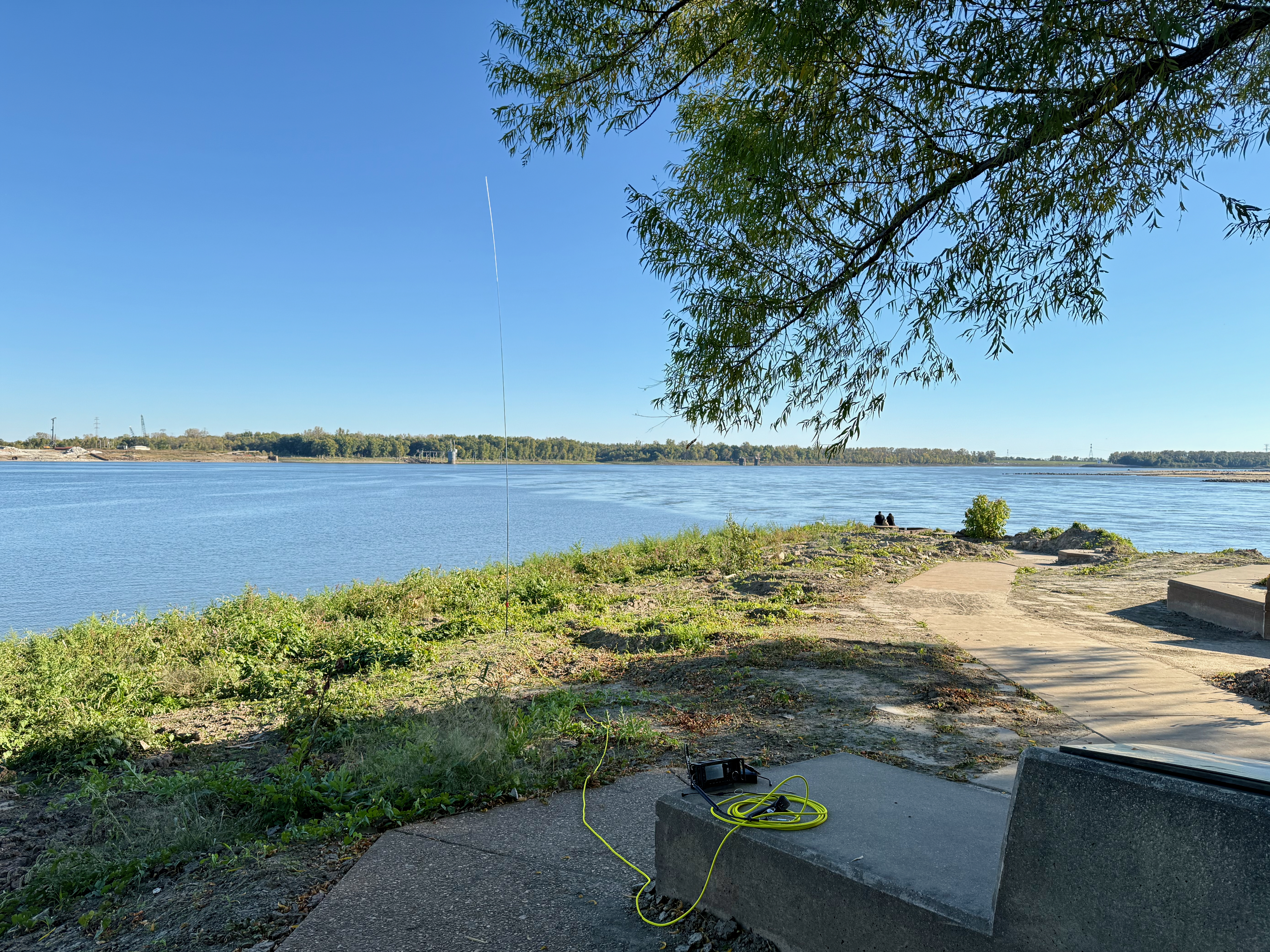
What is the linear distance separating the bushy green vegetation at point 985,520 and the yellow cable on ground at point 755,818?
2093 cm

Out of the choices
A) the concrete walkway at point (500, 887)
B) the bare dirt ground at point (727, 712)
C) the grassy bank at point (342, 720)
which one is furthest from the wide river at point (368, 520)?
the concrete walkway at point (500, 887)

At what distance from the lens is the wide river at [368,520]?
20500 mm

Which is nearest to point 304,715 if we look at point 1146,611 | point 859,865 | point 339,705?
point 339,705

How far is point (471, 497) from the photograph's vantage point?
62.9 m

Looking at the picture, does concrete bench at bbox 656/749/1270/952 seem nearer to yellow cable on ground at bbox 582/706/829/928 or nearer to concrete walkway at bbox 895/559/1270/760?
yellow cable on ground at bbox 582/706/829/928

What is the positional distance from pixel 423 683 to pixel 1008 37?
6915mm

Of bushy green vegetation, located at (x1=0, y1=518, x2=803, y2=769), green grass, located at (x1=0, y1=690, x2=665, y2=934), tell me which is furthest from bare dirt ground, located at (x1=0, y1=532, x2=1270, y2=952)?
bushy green vegetation, located at (x1=0, y1=518, x2=803, y2=769)

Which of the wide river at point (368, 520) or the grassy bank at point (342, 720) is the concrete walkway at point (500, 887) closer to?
the grassy bank at point (342, 720)

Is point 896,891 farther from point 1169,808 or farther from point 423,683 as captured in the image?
point 423,683

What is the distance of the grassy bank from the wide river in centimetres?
798

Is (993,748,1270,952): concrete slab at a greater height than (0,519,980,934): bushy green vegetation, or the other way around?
(993,748,1270,952): concrete slab

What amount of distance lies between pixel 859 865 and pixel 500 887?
1576 mm

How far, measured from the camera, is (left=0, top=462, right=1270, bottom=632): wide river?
2050 cm

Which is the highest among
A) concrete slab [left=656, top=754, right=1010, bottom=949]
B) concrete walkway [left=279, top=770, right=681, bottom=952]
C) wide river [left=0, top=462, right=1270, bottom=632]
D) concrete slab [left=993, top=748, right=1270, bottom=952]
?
concrete slab [left=993, top=748, right=1270, bottom=952]
